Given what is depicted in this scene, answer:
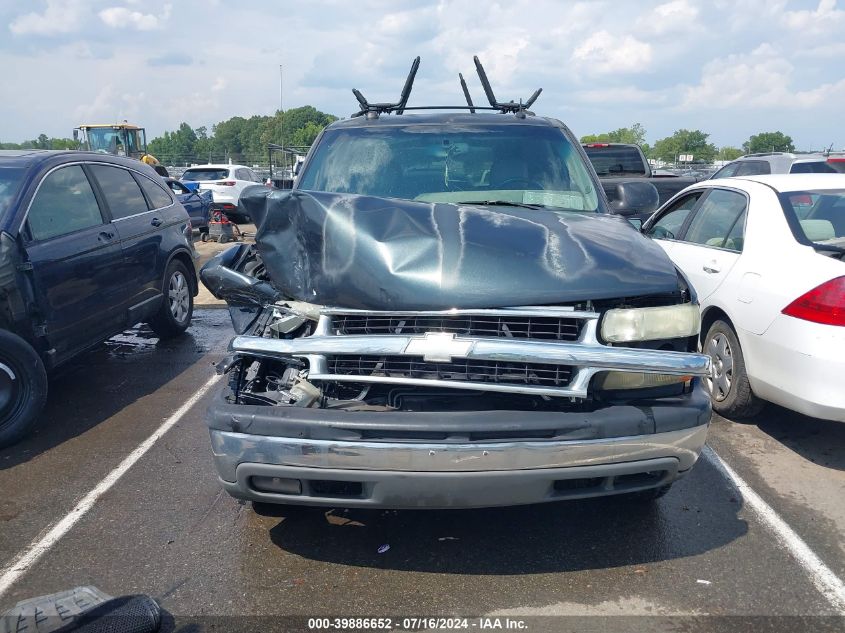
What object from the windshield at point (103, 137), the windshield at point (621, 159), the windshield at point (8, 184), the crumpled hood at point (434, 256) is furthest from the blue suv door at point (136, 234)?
the windshield at point (103, 137)

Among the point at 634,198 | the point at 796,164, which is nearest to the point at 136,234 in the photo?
the point at 634,198

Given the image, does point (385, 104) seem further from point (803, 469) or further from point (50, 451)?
point (803, 469)

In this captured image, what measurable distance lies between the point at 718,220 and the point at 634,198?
56.1 inches

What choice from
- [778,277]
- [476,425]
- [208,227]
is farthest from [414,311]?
[208,227]

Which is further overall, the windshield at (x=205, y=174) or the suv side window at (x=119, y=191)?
the windshield at (x=205, y=174)

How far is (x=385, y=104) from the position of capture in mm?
5590

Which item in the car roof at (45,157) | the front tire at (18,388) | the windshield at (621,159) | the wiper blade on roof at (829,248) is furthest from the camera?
the windshield at (621,159)

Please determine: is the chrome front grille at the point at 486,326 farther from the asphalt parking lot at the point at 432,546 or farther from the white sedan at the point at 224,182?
the white sedan at the point at 224,182

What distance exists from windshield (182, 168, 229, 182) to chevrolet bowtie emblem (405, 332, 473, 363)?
1968cm

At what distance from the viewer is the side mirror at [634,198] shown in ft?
14.6

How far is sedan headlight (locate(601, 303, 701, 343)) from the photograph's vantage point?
293 centimetres

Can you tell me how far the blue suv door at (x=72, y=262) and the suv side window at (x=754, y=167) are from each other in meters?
9.44

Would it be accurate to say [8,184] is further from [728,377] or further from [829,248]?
[829,248]

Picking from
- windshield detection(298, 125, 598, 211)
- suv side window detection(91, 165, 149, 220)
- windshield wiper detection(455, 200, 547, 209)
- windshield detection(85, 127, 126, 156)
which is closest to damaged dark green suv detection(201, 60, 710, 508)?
windshield wiper detection(455, 200, 547, 209)
